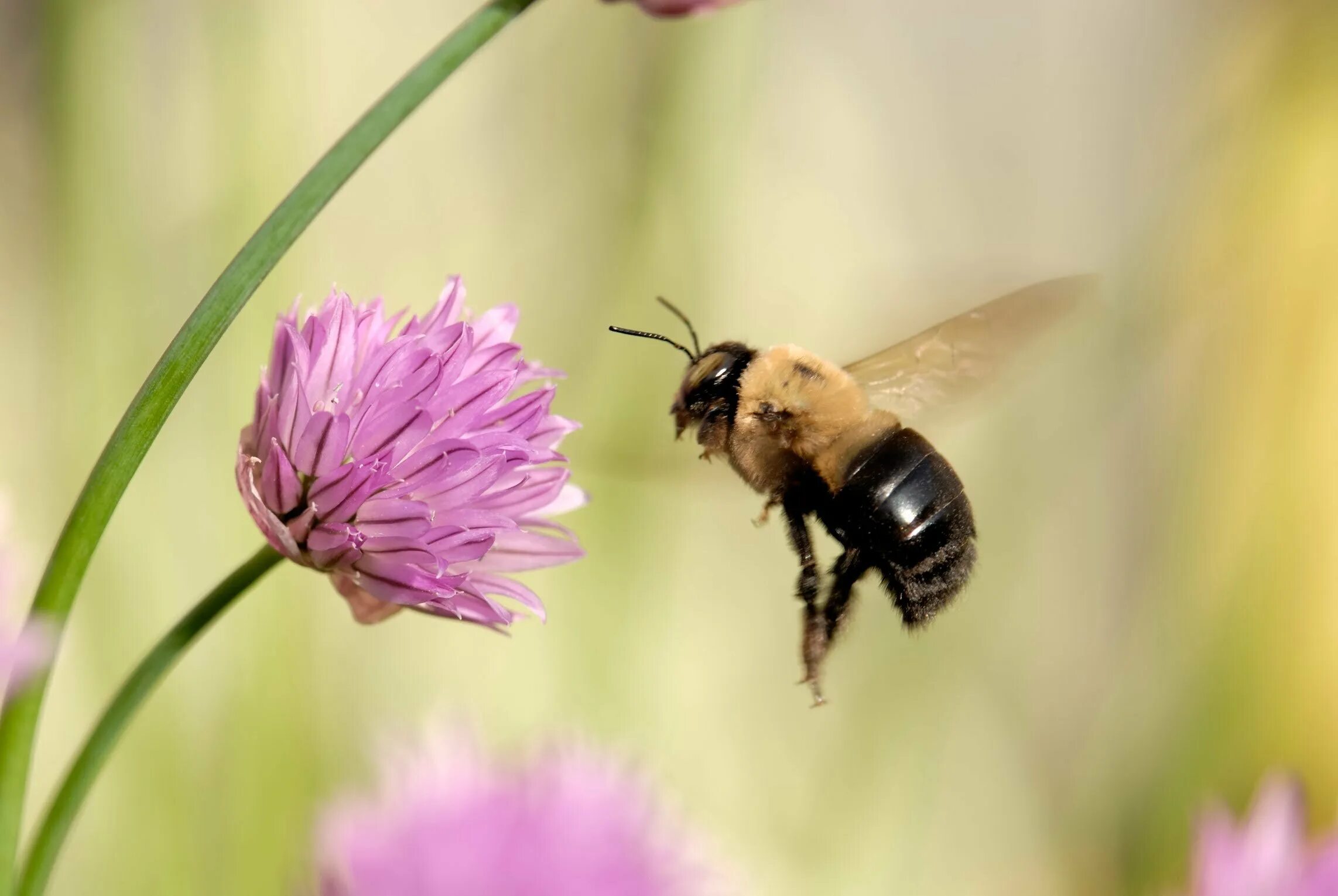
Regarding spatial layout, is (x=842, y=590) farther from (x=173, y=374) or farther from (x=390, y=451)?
(x=173, y=374)

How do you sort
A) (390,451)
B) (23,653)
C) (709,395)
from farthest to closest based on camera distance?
(709,395) < (390,451) < (23,653)

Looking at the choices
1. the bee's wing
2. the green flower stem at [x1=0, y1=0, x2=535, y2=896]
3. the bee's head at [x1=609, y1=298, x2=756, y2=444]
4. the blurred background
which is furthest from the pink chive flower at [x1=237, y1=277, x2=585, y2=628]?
the blurred background

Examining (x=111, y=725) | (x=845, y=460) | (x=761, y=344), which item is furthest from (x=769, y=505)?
(x=761, y=344)

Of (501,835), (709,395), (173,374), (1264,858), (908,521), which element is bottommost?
(1264,858)

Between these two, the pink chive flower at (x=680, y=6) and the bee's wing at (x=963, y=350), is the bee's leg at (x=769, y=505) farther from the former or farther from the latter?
the pink chive flower at (x=680, y=6)

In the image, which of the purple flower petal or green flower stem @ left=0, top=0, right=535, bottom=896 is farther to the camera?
the purple flower petal

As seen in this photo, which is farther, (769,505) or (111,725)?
(769,505)

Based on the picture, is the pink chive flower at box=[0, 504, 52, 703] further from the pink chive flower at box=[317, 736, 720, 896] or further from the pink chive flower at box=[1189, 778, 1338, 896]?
the pink chive flower at box=[1189, 778, 1338, 896]
